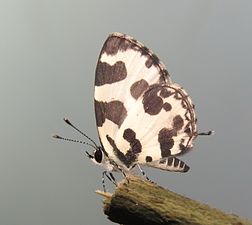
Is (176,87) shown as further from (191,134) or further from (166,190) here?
(166,190)

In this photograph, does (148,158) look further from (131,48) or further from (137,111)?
(131,48)

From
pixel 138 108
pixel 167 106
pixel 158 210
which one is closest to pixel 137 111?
pixel 138 108

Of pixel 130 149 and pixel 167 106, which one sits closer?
pixel 130 149

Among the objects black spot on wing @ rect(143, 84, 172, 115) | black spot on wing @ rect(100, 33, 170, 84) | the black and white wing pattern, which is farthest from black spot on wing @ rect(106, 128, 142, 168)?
black spot on wing @ rect(100, 33, 170, 84)

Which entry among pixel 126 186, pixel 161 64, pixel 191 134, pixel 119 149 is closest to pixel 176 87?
pixel 161 64

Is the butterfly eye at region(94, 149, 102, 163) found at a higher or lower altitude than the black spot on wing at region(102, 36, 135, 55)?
lower

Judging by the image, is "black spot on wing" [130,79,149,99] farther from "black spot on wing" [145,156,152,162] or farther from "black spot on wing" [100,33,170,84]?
"black spot on wing" [145,156,152,162]

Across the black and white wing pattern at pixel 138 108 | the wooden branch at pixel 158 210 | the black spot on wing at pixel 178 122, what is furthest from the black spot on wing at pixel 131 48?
the wooden branch at pixel 158 210
